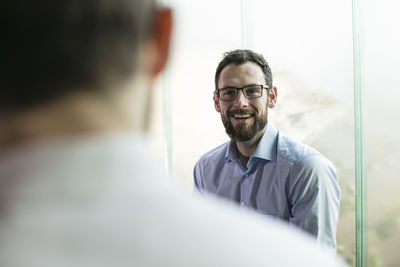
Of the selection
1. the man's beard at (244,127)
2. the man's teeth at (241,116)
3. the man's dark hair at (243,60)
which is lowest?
the man's beard at (244,127)

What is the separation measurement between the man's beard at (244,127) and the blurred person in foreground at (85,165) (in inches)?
81.1

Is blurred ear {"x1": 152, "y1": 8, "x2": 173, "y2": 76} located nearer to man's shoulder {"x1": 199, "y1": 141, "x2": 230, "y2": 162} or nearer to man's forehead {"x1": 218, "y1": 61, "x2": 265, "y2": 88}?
man's forehead {"x1": 218, "y1": 61, "x2": 265, "y2": 88}

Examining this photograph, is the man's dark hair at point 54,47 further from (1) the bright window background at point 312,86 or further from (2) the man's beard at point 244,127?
(1) the bright window background at point 312,86

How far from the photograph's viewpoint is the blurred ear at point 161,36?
48 centimetres

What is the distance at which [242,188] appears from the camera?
2.44 metres

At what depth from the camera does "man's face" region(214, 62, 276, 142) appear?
8.19 ft

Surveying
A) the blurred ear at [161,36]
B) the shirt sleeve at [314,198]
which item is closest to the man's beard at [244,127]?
the shirt sleeve at [314,198]

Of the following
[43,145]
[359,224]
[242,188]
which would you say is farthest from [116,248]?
[359,224]

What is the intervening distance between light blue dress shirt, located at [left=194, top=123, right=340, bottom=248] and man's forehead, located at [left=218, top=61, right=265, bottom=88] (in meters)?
0.28

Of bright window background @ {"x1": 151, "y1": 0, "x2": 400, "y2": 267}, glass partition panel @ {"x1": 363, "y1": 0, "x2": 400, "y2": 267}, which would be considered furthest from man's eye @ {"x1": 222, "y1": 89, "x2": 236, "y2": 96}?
glass partition panel @ {"x1": 363, "y1": 0, "x2": 400, "y2": 267}

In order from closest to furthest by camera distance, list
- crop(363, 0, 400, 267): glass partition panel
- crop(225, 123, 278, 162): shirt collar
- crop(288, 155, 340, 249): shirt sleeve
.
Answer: crop(288, 155, 340, 249): shirt sleeve
crop(225, 123, 278, 162): shirt collar
crop(363, 0, 400, 267): glass partition panel

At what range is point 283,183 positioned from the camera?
2.24 m

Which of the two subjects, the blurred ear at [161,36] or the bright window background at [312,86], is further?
the bright window background at [312,86]

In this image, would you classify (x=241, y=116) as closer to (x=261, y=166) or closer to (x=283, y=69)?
(x=261, y=166)
